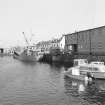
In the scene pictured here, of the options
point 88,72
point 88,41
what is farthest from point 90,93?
point 88,41

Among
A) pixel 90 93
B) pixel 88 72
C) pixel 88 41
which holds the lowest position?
pixel 90 93

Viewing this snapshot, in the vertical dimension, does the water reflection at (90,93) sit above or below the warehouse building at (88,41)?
below

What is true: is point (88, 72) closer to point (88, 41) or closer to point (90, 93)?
point (90, 93)

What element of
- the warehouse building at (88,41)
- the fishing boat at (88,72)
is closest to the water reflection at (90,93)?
the fishing boat at (88,72)

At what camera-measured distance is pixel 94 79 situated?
1588 inches

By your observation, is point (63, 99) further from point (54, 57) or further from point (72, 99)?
point (54, 57)

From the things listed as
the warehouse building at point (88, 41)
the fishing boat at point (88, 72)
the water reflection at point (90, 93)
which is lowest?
the water reflection at point (90, 93)

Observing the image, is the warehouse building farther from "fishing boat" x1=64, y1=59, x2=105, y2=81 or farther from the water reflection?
the water reflection

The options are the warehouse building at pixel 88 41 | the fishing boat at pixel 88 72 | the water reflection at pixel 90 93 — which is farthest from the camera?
the warehouse building at pixel 88 41

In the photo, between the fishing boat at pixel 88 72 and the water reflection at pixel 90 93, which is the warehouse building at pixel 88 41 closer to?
the fishing boat at pixel 88 72

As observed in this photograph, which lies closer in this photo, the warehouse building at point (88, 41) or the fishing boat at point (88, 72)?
the fishing boat at point (88, 72)

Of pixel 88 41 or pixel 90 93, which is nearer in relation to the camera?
pixel 90 93

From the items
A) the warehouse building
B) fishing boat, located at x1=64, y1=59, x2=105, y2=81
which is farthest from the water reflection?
the warehouse building

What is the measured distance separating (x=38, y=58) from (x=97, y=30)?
44144 millimetres
